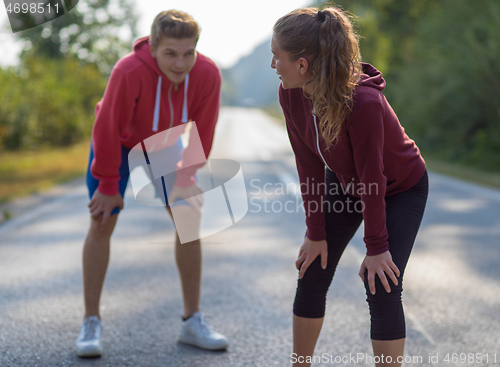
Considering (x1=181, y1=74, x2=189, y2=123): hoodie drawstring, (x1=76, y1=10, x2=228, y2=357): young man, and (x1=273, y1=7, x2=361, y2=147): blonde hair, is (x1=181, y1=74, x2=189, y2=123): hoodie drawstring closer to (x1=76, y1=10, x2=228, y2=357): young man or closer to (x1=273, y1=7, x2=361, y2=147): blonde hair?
(x1=76, y1=10, x2=228, y2=357): young man

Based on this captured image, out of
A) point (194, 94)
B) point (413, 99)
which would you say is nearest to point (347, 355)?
point (194, 94)

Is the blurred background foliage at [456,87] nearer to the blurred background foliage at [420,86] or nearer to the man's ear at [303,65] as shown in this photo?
the blurred background foliage at [420,86]

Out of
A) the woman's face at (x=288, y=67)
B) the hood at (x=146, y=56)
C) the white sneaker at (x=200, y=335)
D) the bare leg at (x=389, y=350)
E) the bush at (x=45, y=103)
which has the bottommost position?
the bush at (x=45, y=103)

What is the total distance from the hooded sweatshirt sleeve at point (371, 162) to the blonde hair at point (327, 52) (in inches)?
2.6

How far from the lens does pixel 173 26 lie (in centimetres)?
280

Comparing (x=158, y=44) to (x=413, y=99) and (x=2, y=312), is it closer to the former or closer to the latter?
(x=2, y=312)

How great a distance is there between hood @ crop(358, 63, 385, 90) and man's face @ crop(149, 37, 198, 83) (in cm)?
101

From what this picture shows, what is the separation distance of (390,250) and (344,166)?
39 cm

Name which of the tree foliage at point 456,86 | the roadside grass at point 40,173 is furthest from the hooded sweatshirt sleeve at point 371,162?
the tree foliage at point 456,86

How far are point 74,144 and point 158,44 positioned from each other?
20.9 metres

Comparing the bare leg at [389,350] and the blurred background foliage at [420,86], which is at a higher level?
the bare leg at [389,350]

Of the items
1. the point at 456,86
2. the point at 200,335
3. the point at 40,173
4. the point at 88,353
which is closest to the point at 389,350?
the point at 200,335

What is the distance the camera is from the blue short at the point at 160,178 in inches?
121

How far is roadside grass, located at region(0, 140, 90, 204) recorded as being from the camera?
995cm
